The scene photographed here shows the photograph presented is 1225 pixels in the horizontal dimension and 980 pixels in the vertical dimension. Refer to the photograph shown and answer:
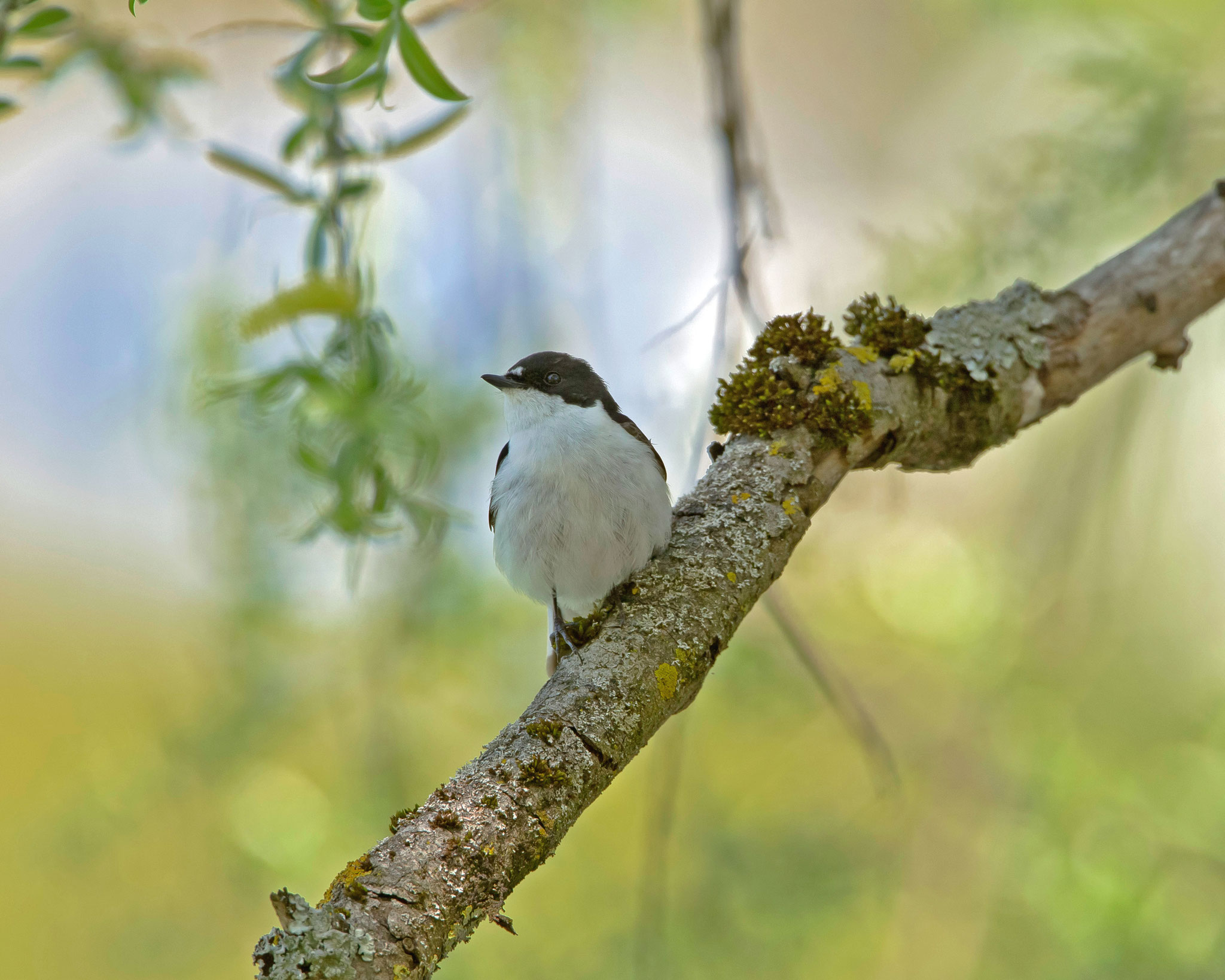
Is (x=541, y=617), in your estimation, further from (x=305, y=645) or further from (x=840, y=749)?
(x=840, y=749)

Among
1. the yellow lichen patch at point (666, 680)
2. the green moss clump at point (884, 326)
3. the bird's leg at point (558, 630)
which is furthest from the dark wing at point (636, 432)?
the yellow lichen patch at point (666, 680)

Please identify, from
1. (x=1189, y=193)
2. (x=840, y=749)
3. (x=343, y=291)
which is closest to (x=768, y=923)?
(x=840, y=749)

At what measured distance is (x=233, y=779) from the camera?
3867 millimetres

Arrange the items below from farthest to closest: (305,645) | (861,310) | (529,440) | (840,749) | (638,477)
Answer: (840,749)
(305,645)
(529,440)
(638,477)
(861,310)

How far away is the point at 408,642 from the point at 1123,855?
8.90 ft

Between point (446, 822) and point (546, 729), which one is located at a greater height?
point (546, 729)

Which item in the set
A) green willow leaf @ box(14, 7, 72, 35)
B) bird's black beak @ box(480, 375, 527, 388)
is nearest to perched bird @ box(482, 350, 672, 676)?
bird's black beak @ box(480, 375, 527, 388)

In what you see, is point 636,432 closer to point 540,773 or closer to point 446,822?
point 540,773

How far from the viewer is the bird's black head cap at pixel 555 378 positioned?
370 centimetres

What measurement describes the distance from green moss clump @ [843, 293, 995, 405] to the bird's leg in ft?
4.19

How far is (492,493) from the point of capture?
12.0 feet

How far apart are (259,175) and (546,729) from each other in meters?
1.60

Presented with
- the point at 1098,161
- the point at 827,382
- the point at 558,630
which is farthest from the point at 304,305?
the point at 1098,161

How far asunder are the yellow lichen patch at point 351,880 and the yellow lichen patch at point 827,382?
1.76m
